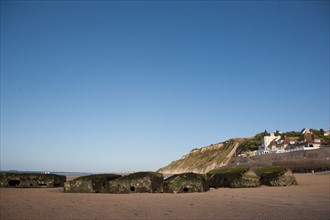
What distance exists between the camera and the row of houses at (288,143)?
229ft

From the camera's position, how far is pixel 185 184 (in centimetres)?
1491

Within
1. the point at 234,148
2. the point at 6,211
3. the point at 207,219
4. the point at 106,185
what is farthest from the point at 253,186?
the point at 234,148

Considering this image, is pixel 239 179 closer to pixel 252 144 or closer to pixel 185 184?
pixel 185 184

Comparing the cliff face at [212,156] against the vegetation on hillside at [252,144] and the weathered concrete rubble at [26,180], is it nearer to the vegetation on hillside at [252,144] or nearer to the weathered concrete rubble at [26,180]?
the vegetation on hillside at [252,144]

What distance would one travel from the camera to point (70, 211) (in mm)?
7777

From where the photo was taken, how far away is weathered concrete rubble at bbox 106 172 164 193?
14.3 m

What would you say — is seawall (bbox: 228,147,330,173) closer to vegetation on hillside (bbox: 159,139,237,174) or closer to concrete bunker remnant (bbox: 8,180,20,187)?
concrete bunker remnant (bbox: 8,180,20,187)

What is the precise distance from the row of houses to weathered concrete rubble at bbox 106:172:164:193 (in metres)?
53.2

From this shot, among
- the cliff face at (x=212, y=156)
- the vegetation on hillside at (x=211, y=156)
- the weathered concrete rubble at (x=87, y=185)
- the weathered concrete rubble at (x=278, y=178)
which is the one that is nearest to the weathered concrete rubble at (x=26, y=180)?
the weathered concrete rubble at (x=87, y=185)

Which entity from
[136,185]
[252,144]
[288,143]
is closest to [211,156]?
[252,144]

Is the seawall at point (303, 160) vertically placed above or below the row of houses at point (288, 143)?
below

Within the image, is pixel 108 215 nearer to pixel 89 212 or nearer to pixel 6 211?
pixel 89 212

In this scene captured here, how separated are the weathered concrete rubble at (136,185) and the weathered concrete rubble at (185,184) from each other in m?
0.53

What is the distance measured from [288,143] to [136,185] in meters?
76.3
